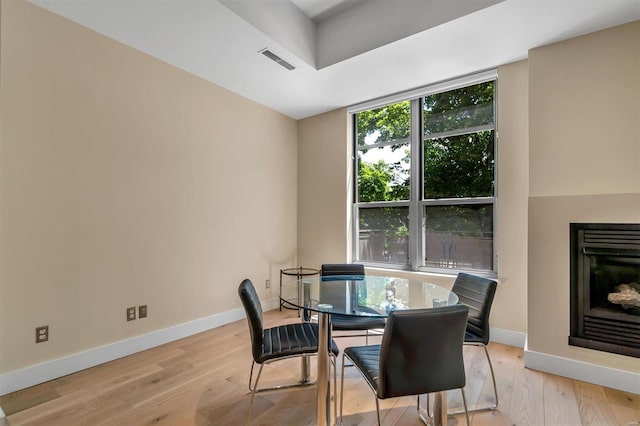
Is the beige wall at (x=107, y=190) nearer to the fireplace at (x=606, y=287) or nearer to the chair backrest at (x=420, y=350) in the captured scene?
the chair backrest at (x=420, y=350)

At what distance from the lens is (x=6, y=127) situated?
6.92ft

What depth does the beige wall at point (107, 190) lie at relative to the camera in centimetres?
216

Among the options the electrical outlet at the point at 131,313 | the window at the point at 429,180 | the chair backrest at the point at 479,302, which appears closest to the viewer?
the chair backrest at the point at 479,302

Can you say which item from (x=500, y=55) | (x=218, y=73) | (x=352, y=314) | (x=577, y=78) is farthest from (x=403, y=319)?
(x=218, y=73)

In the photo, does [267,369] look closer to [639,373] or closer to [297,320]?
[297,320]

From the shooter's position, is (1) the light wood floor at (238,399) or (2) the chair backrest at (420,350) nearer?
(2) the chair backrest at (420,350)

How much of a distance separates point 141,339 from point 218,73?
9.13 feet

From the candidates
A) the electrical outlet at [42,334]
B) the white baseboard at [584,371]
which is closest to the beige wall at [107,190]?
the electrical outlet at [42,334]

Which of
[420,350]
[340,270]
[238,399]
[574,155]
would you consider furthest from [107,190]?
[574,155]

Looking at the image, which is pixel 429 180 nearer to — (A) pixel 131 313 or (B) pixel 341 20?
(B) pixel 341 20

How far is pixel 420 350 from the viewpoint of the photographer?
1.35 metres

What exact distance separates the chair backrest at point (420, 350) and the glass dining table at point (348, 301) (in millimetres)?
256

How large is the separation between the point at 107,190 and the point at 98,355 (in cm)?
141

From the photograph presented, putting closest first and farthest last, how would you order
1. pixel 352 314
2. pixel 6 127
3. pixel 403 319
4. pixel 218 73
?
pixel 403 319 → pixel 352 314 → pixel 6 127 → pixel 218 73
